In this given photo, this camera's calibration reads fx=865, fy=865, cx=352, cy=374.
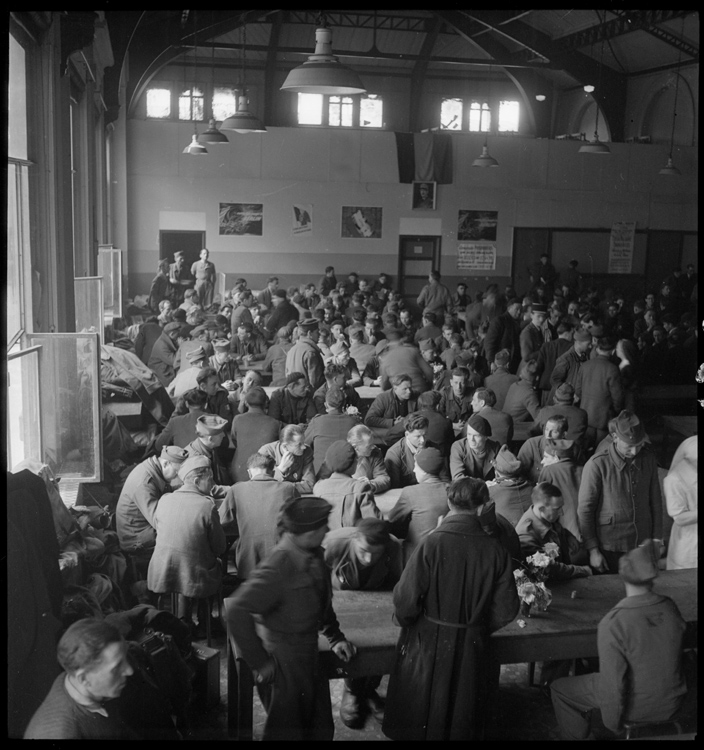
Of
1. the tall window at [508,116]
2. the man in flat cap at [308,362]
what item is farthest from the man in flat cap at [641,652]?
the tall window at [508,116]

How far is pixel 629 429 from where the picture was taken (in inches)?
205

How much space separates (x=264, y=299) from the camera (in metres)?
16.2

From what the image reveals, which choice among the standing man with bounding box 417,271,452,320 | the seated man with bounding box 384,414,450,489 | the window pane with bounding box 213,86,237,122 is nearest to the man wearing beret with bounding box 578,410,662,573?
the seated man with bounding box 384,414,450,489

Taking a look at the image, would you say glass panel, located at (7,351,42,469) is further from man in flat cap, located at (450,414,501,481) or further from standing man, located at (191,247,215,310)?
standing man, located at (191,247,215,310)

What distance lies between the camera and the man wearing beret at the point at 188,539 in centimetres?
490

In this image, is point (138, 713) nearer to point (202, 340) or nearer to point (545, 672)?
point (545, 672)

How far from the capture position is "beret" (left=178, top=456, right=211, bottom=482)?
4965mm

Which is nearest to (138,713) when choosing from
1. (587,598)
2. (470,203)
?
(587,598)

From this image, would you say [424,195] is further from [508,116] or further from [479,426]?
[479,426]

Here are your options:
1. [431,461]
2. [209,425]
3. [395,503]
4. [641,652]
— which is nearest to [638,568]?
[641,652]

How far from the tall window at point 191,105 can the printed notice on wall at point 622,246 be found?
35.8 ft

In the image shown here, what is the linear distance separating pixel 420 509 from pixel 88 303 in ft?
18.5

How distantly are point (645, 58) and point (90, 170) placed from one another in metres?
14.7

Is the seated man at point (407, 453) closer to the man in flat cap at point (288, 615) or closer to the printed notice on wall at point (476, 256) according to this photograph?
the man in flat cap at point (288, 615)
